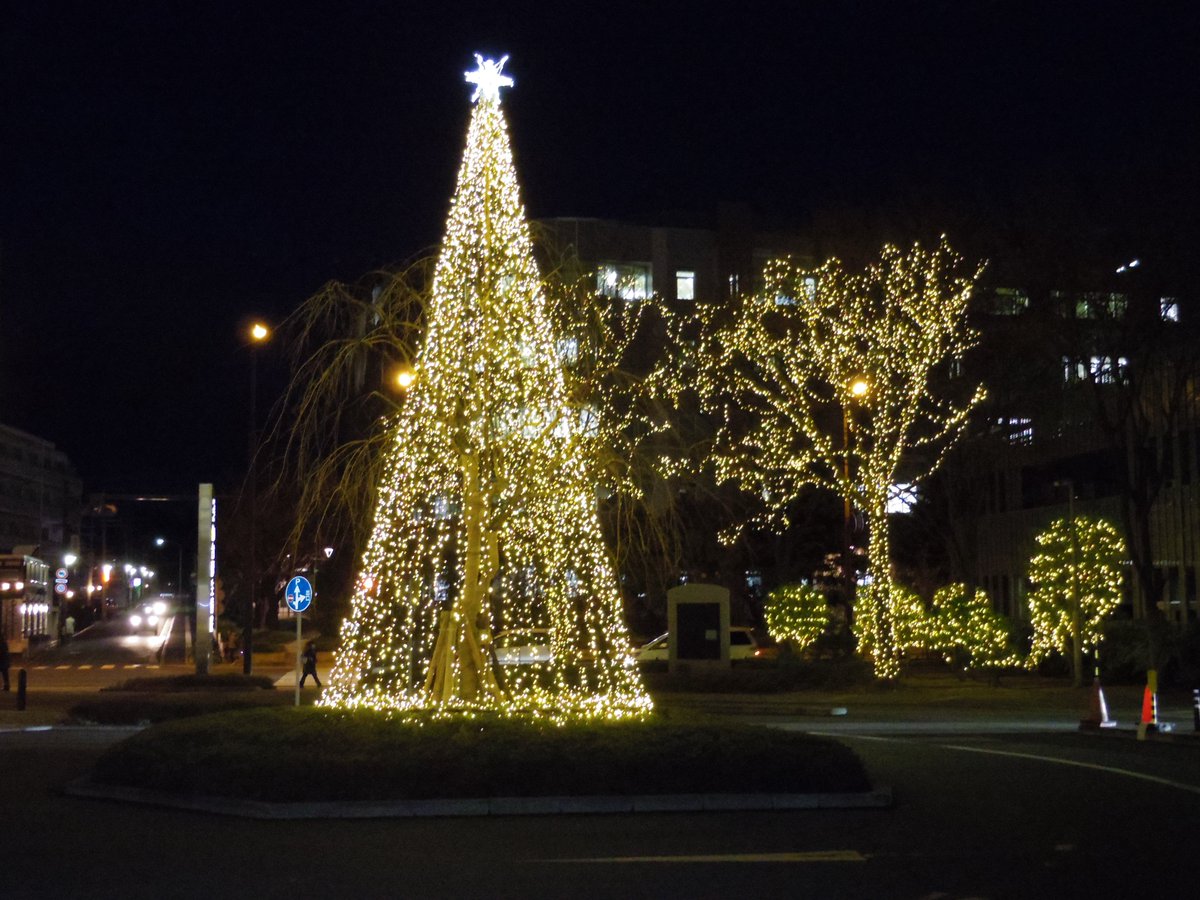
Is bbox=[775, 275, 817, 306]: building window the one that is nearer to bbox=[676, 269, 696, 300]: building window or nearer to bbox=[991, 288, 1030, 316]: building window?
bbox=[991, 288, 1030, 316]: building window

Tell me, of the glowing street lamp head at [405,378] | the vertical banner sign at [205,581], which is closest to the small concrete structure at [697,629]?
the vertical banner sign at [205,581]

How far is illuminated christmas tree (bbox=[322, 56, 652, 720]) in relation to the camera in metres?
19.8

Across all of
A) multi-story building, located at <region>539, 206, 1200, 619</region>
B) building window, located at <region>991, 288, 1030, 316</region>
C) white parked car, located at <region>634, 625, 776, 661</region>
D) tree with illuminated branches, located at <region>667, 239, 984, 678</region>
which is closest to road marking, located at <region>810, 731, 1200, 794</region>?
multi-story building, located at <region>539, 206, 1200, 619</region>

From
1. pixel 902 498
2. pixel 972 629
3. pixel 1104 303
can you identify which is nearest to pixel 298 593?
pixel 972 629

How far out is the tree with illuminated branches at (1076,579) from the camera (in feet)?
125

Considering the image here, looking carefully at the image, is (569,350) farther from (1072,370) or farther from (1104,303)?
(1072,370)

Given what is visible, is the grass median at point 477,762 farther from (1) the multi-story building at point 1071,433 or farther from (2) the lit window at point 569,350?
(1) the multi-story building at point 1071,433

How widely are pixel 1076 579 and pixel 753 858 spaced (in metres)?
27.8

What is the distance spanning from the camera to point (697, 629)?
40656 millimetres

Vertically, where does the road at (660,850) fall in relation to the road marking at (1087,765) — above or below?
above

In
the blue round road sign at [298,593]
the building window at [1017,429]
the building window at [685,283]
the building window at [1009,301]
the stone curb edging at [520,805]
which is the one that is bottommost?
the stone curb edging at [520,805]

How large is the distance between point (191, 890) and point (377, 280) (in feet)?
40.7

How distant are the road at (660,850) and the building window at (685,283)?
54.3m

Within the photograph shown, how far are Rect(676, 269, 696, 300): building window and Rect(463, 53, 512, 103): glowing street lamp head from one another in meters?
50.2
